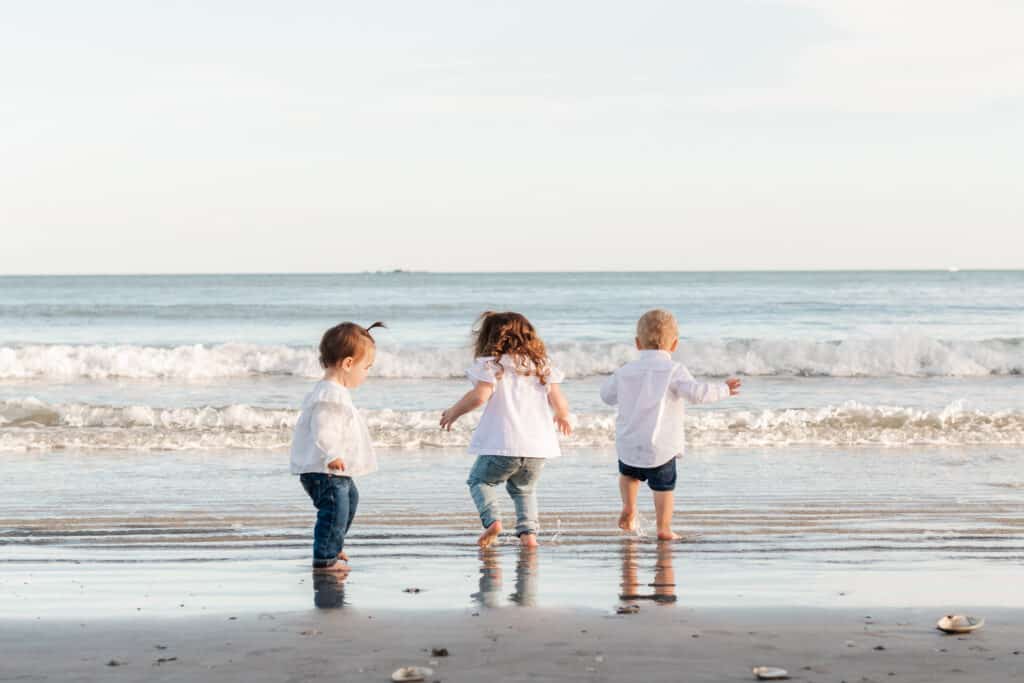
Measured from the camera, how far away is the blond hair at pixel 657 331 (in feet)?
23.2

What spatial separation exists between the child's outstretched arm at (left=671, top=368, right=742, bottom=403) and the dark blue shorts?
400 millimetres

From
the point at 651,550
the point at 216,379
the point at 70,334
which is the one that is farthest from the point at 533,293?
the point at 651,550

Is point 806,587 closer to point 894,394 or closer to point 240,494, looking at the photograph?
point 240,494

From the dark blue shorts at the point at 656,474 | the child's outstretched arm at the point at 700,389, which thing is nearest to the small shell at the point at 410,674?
the child's outstretched arm at the point at 700,389

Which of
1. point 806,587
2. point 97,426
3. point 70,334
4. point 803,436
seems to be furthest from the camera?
point 70,334

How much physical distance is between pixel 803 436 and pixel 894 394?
6252mm

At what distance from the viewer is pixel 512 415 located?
6.69 m

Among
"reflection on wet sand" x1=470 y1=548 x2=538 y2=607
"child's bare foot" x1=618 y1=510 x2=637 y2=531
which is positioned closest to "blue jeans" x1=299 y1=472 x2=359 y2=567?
"reflection on wet sand" x1=470 y1=548 x2=538 y2=607

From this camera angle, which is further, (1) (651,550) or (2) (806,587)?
(1) (651,550)

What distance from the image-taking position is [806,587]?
17.5 feet

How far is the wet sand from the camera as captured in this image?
12.6 ft

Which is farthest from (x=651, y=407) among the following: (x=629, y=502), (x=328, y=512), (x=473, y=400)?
(x=328, y=512)

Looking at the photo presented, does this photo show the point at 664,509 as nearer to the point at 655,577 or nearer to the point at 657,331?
the point at 657,331

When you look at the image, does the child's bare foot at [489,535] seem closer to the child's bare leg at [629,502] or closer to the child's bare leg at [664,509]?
the child's bare leg at [629,502]
